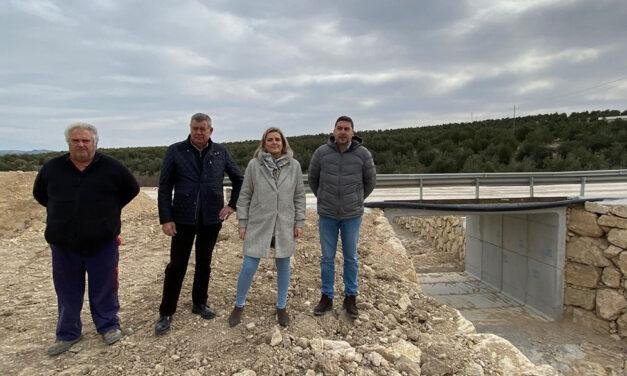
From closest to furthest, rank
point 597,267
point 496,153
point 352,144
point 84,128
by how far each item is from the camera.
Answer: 1. point 84,128
2. point 352,144
3. point 597,267
4. point 496,153

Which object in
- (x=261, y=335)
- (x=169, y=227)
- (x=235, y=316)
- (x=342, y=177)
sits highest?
(x=342, y=177)

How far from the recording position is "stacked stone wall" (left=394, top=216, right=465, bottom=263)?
18419mm

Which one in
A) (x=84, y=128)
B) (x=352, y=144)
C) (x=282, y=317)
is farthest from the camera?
(x=352, y=144)

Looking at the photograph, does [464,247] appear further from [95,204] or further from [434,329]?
[95,204]

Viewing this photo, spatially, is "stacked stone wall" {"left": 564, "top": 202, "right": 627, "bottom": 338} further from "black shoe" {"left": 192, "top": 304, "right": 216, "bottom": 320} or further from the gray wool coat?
"black shoe" {"left": 192, "top": 304, "right": 216, "bottom": 320}

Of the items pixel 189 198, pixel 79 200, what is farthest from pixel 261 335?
pixel 79 200

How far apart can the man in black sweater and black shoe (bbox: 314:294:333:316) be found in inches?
73.5

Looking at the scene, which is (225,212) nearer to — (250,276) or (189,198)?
(189,198)

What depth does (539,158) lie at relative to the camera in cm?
2753

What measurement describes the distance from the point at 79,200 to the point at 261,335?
193cm

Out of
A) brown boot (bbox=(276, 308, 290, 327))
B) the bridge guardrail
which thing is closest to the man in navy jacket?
brown boot (bbox=(276, 308, 290, 327))

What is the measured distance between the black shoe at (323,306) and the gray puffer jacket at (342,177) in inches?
34.8

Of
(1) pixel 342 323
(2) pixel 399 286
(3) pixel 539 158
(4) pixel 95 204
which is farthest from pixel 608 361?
(3) pixel 539 158

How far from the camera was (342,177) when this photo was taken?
4.60 m
